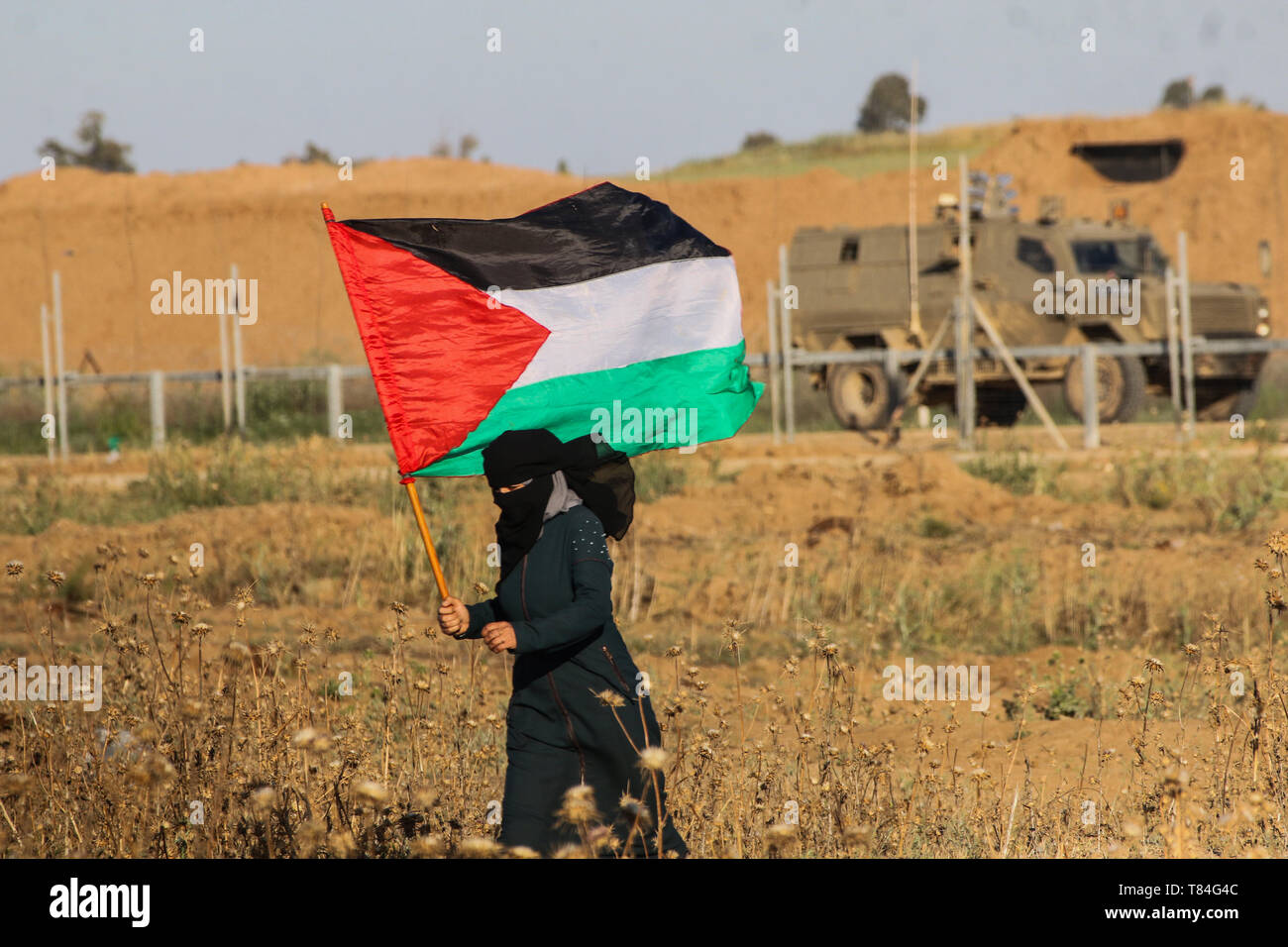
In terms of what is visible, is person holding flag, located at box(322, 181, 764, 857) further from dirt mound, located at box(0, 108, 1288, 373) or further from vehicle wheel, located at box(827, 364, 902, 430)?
dirt mound, located at box(0, 108, 1288, 373)

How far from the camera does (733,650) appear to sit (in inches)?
184

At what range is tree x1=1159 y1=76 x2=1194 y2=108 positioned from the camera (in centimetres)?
4884

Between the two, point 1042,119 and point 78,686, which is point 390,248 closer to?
point 78,686

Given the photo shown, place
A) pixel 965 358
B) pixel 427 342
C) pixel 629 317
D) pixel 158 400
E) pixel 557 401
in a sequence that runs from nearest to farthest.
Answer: pixel 427 342 → pixel 557 401 → pixel 629 317 → pixel 965 358 → pixel 158 400

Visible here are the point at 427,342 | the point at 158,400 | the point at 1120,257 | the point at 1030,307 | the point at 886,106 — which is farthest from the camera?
the point at 886,106

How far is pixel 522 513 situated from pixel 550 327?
0.99 metres

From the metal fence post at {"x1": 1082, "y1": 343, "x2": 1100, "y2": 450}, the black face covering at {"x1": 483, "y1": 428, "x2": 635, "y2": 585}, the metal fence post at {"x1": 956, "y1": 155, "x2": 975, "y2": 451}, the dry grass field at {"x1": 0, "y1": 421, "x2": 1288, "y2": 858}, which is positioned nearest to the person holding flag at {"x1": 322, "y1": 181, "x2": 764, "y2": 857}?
the black face covering at {"x1": 483, "y1": 428, "x2": 635, "y2": 585}

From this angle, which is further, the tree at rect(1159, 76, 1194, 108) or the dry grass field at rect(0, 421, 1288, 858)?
the tree at rect(1159, 76, 1194, 108)

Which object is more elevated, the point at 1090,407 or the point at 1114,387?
the point at 1114,387

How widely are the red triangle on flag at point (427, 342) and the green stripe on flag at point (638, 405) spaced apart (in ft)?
0.24

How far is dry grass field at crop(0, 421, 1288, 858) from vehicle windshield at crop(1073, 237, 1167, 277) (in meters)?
2.78

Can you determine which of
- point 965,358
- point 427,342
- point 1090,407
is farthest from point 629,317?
point 965,358

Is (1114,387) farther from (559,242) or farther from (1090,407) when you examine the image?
(559,242)

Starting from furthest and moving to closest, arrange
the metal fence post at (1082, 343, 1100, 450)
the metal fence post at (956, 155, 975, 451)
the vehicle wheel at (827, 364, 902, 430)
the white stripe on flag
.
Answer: the vehicle wheel at (827, 364, 902, 430) < the metal fence post at (956, 155, 975, 451) < the metal fence post at (1082, 343, 1100, 450) < the white stripe on flag
